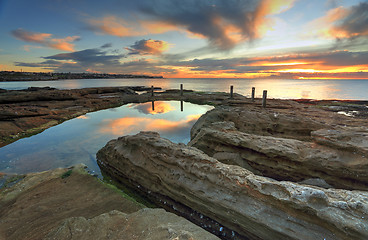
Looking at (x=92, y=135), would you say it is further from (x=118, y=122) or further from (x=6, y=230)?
(x=6, y=230)

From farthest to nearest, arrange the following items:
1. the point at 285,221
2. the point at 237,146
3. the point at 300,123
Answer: the point at 300,123
the point at 237,146
the point at 285,221

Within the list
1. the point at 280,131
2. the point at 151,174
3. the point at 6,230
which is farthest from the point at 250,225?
the point at 280,131

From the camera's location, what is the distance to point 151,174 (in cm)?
644

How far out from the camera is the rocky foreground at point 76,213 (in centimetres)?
334

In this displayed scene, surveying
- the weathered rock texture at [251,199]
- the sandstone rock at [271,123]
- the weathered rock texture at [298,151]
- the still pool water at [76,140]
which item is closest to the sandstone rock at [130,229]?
the weathered rock texture at [251,199]

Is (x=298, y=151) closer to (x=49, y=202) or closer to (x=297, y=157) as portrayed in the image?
(x=297, y=157)

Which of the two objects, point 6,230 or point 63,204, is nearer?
point 6,230

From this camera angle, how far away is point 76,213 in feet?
16.6

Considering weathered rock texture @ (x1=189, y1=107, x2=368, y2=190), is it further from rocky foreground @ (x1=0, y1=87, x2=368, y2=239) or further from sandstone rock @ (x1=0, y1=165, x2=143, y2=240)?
sandstone rock @ (x1=0, y1=165, x2=143, y2=240)

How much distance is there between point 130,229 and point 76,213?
2709 mm

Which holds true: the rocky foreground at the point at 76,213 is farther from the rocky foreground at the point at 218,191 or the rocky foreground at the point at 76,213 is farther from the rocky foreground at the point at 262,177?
the rocky foreground at the point at 262,177

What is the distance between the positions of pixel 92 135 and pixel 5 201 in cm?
830

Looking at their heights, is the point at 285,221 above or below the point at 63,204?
above

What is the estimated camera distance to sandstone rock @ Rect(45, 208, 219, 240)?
3.21 meters
